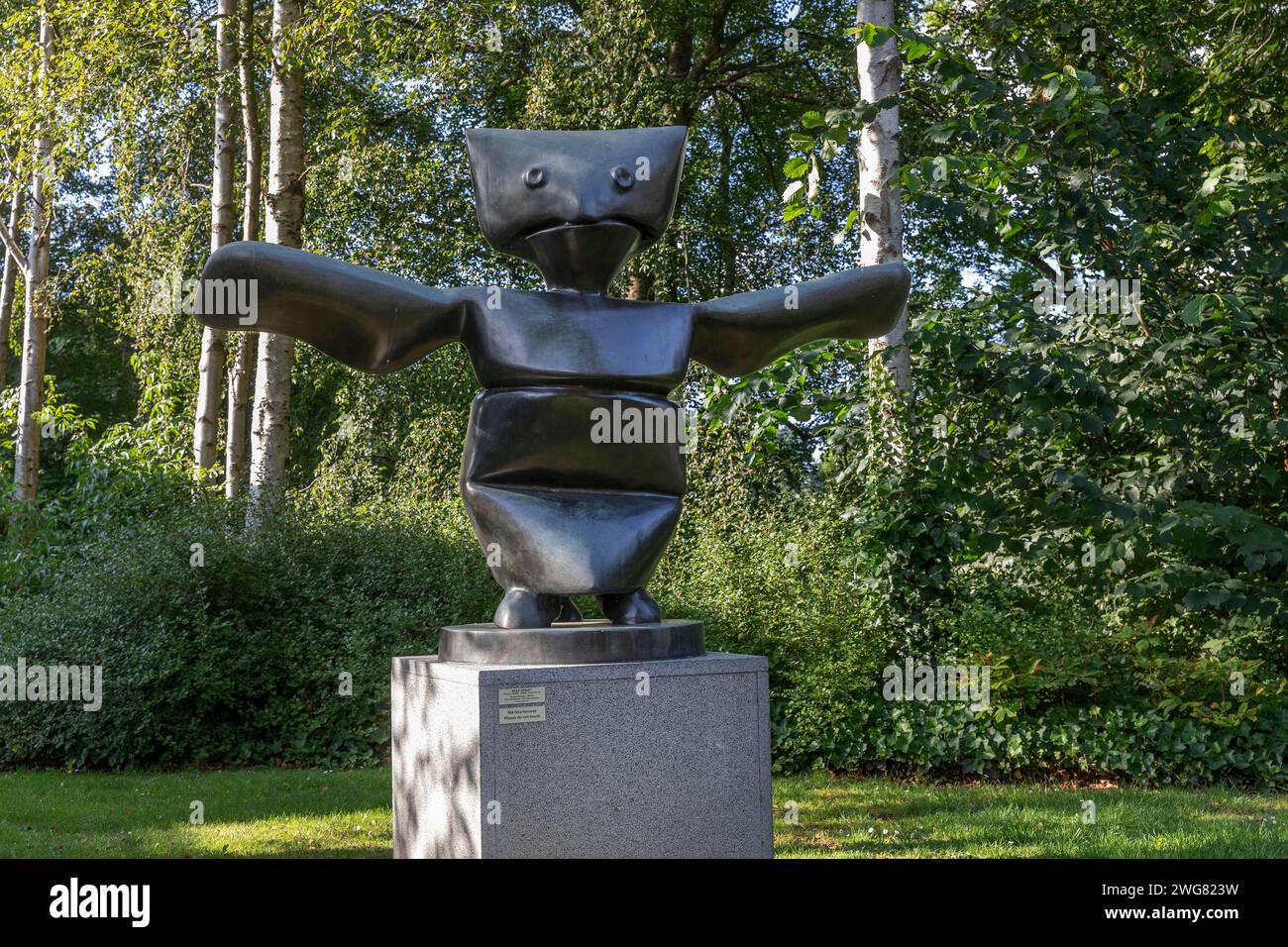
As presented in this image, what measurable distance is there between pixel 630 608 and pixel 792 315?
3.94 ft

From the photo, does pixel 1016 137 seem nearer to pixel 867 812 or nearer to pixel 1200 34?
pixel 867 812

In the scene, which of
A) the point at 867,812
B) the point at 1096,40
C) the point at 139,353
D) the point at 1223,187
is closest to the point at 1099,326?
the point at 1223,187

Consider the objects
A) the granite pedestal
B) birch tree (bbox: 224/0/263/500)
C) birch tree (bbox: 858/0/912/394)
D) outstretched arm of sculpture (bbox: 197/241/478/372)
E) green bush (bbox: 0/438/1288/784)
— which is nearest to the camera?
the granite pedestal

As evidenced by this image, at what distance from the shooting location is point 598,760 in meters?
3.59

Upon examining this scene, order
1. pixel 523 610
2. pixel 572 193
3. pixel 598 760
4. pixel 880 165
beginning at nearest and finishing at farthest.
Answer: pixel 598 760
pixel 523 610
pixel 572 193
pixel 880 165

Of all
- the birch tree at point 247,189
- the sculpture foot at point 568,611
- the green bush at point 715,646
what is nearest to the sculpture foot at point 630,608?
the sculpture foot at point 568,611

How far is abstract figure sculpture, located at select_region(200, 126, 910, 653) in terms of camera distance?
390cm

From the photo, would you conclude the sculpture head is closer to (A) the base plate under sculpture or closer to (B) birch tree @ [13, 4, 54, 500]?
(A) the base plate under sculpture

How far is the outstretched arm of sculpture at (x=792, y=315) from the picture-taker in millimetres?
4250

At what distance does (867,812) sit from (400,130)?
456 inches

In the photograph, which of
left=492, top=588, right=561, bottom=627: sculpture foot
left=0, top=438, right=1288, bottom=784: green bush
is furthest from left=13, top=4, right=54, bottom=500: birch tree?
left=492, top=588, right=561, bottom=627: sculpture foot

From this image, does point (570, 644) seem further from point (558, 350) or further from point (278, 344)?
point (278, 344)

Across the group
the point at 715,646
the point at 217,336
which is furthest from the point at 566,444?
the point at 217,336

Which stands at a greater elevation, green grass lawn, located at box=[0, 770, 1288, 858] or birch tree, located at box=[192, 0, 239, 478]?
birch tree, located at box=[192, 0, 239, 478]
